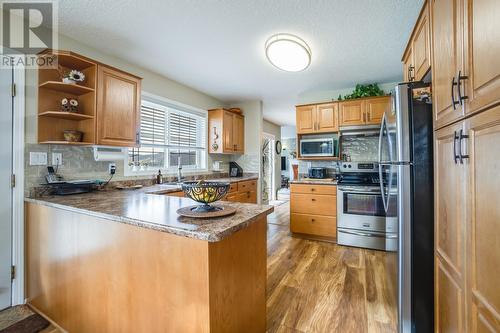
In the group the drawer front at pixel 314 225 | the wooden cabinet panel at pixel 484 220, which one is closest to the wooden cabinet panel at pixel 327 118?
the drawer front at pixel 314 225

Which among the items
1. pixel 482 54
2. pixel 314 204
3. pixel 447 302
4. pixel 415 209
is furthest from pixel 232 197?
pixel 482 54

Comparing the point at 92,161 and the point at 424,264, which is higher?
the point at 92,161

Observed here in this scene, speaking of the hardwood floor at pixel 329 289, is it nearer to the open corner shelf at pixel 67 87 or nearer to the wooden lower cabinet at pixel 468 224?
the wooden lower cabinet at pixel 468 224

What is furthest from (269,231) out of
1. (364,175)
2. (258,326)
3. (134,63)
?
(134,63)

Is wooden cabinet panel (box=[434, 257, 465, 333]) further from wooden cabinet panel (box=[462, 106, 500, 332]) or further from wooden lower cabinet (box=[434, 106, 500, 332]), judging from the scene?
wooden cabinet panel (box=[462, 106, 500, 332])

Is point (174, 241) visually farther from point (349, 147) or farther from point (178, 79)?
point (349, 147)

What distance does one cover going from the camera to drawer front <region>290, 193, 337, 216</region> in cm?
334

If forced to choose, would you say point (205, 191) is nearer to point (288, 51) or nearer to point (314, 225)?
point (288, 51)

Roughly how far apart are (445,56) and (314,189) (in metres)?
2.50

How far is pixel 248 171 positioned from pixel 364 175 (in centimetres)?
221

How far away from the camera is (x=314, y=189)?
11.3 feet

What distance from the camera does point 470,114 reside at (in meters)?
0.87

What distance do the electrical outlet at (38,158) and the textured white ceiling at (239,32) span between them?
1.21m

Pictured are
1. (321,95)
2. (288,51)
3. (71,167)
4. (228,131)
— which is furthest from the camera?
(228,131)
